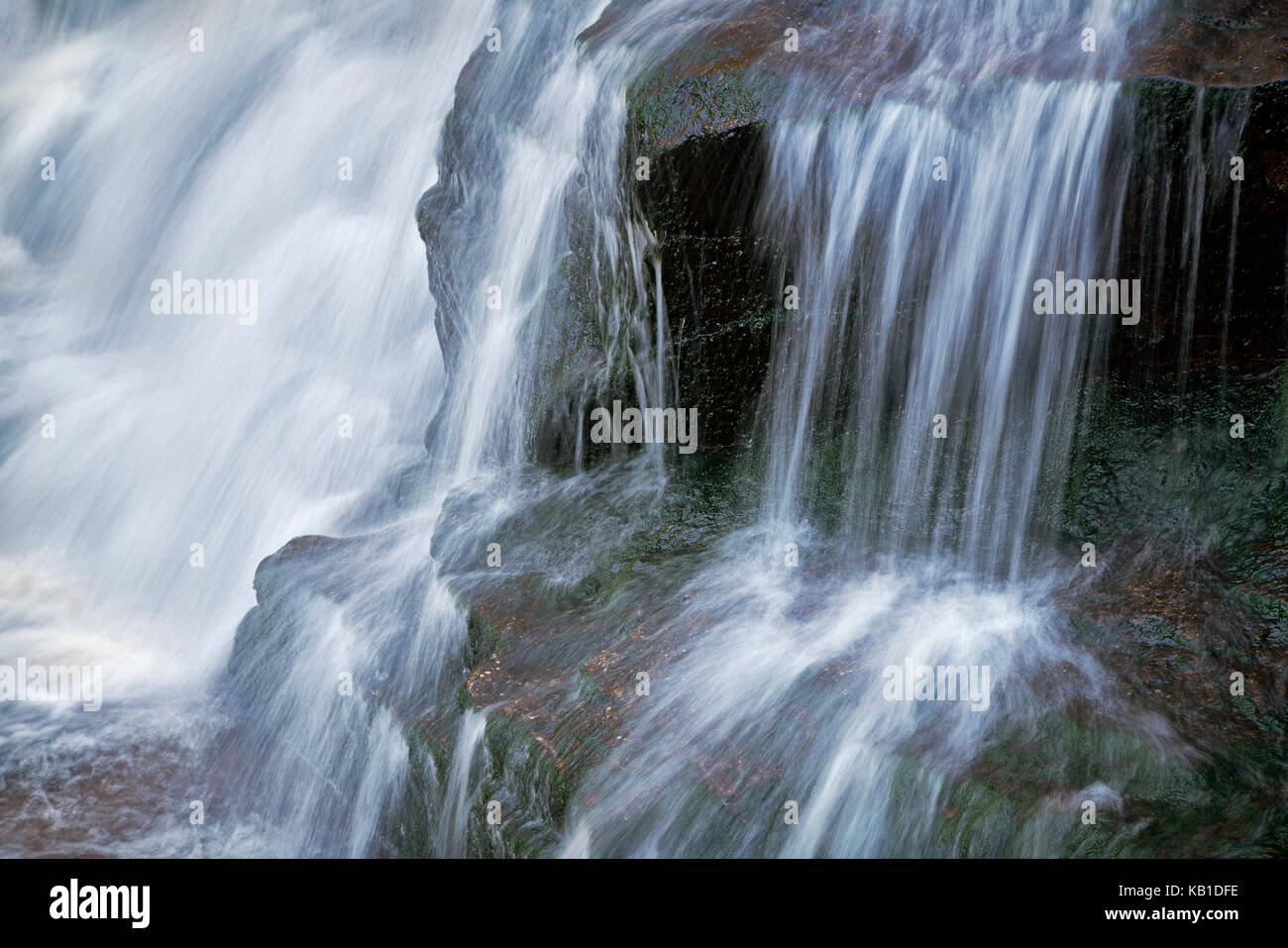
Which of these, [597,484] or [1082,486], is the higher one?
[1082,486]

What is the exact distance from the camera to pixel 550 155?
9.59m

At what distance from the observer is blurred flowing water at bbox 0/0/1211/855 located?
21.6 ft

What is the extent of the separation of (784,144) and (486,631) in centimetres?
333

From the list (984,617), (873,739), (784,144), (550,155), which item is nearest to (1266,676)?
(984,617)

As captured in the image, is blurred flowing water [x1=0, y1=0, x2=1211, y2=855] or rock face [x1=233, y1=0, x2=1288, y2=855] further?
blurred flowing water [x1=0, y1=0, x2=1211, y2=855]

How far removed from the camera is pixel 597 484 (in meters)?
8.75

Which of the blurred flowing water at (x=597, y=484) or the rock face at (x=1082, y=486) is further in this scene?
the blurred flowing water at (x=597, y=484)

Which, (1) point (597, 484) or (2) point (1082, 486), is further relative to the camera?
(1) point (597, 484)

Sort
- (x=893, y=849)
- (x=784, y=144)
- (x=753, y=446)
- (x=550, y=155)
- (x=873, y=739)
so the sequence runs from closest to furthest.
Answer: (x=893, y=849)
(x=873, y=739)
(x=784, y=144)
(x=753, y=446)
(x=550, y=155)

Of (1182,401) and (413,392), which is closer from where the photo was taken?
(1182,401)

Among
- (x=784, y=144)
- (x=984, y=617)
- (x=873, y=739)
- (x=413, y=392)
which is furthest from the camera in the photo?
(x=413, y=392)

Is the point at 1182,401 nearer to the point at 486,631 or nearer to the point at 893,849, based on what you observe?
the point at 893,849

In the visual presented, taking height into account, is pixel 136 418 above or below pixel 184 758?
above

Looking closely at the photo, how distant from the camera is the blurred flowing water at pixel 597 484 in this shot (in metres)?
6.58
